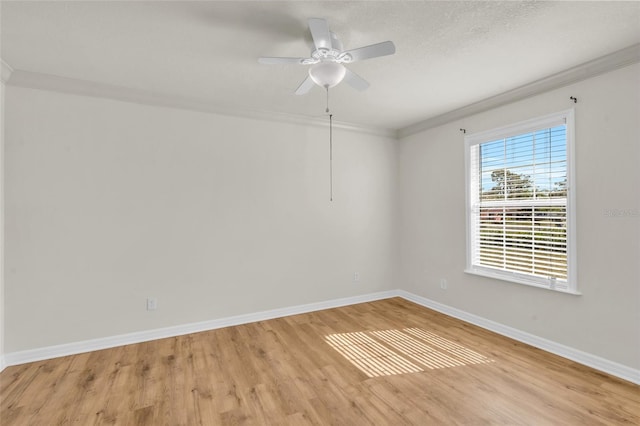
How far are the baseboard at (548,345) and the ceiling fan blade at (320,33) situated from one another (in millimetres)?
3237

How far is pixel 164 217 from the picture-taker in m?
3.26

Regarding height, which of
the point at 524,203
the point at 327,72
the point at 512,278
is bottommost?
the point at 512,278

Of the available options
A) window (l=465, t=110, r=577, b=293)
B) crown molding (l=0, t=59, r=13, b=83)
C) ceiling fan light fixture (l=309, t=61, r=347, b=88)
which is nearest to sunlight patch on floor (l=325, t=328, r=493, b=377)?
window (l=465, t=110, r=577, b=293)

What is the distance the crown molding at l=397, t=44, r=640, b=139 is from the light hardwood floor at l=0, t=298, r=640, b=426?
8.10ft

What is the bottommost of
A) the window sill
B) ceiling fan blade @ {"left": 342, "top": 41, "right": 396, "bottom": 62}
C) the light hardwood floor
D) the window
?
the light hardwood floor

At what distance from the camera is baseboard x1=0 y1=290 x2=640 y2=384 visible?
2522 mm

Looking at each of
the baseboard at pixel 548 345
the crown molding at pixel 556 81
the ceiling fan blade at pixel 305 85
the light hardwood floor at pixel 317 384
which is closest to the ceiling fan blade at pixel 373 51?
the ceiling fan blade at pixel 305 85

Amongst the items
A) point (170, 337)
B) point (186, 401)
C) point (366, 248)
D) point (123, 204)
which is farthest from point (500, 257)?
point (123, 204)

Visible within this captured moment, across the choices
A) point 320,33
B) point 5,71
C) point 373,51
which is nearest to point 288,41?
point 320,33

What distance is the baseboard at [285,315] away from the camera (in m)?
2.52

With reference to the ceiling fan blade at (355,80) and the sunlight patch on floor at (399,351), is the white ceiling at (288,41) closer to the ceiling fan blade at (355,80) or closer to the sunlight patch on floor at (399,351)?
the ceiling fan blade at (355,80)

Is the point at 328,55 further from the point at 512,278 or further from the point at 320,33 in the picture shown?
the point at 512,278

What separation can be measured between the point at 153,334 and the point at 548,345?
12.8ft

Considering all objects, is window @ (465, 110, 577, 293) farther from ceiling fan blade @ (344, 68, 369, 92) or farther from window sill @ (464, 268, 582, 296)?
ceiling fan blade @ (344, 68, 369, 92)
